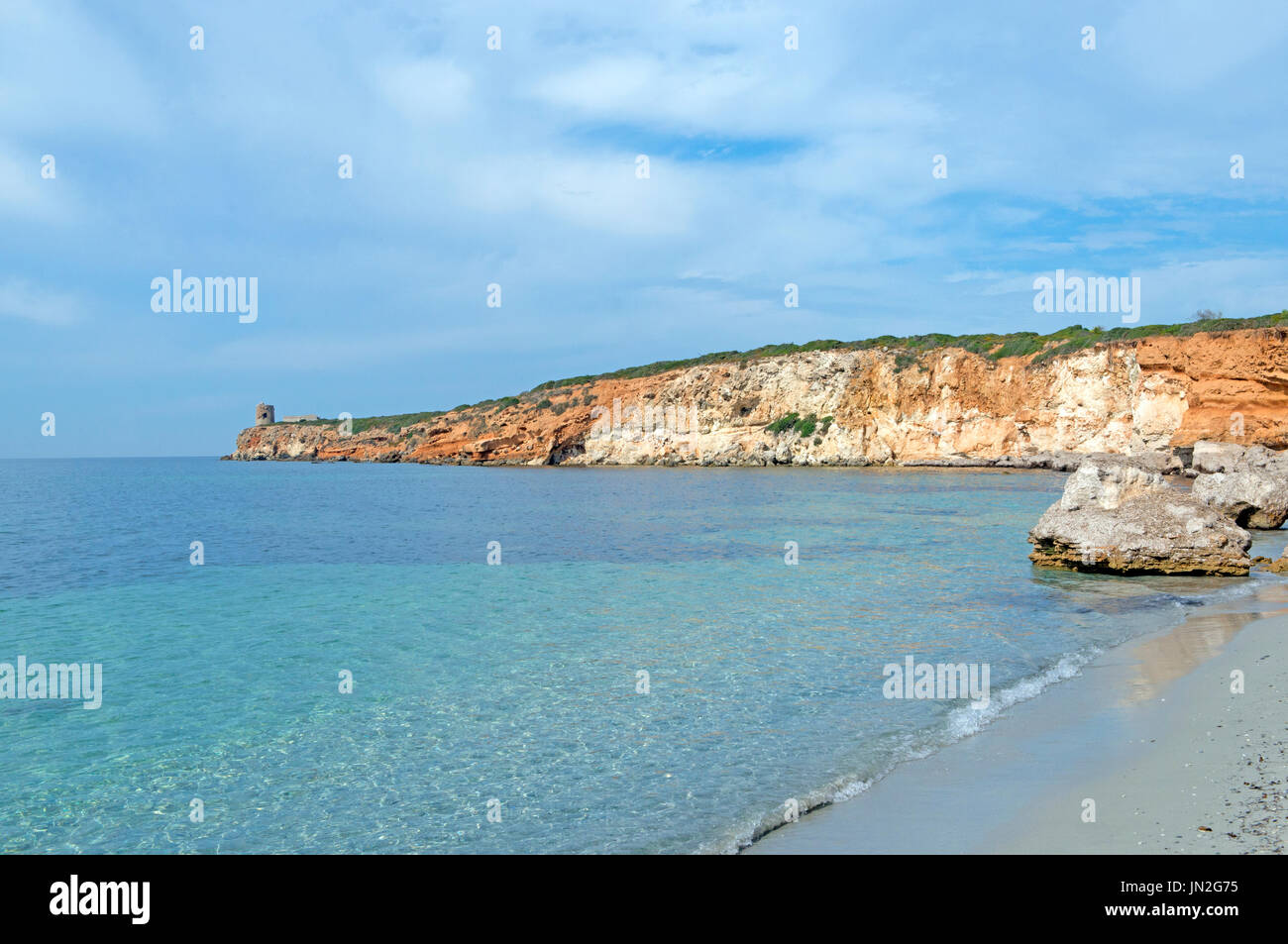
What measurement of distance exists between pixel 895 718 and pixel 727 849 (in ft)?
10.9

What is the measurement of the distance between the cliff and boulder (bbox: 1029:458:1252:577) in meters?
35.5

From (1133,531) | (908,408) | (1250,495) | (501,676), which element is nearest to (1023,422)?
(908,408)

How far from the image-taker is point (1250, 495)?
2127 centimetres

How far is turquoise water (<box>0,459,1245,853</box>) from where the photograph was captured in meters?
5.63

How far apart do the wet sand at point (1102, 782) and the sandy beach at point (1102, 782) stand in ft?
0.04

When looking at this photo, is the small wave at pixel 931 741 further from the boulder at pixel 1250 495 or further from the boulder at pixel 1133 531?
the boulder at pixel 1250 495

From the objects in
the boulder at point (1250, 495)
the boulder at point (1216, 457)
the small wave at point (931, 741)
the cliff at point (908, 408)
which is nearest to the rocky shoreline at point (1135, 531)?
the boulder at point (1250, 495)

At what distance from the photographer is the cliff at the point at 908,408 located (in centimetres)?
4569

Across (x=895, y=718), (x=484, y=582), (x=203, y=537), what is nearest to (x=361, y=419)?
(x=203, y=537)

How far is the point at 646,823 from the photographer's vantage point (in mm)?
5379

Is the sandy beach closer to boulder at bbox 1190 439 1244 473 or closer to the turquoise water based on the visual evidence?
the turquoise water

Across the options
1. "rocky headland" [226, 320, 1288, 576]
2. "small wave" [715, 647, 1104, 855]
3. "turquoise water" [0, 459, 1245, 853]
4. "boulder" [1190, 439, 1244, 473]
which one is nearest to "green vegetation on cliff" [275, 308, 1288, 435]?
"rocky headland" [226, 320, 1288, 576]
